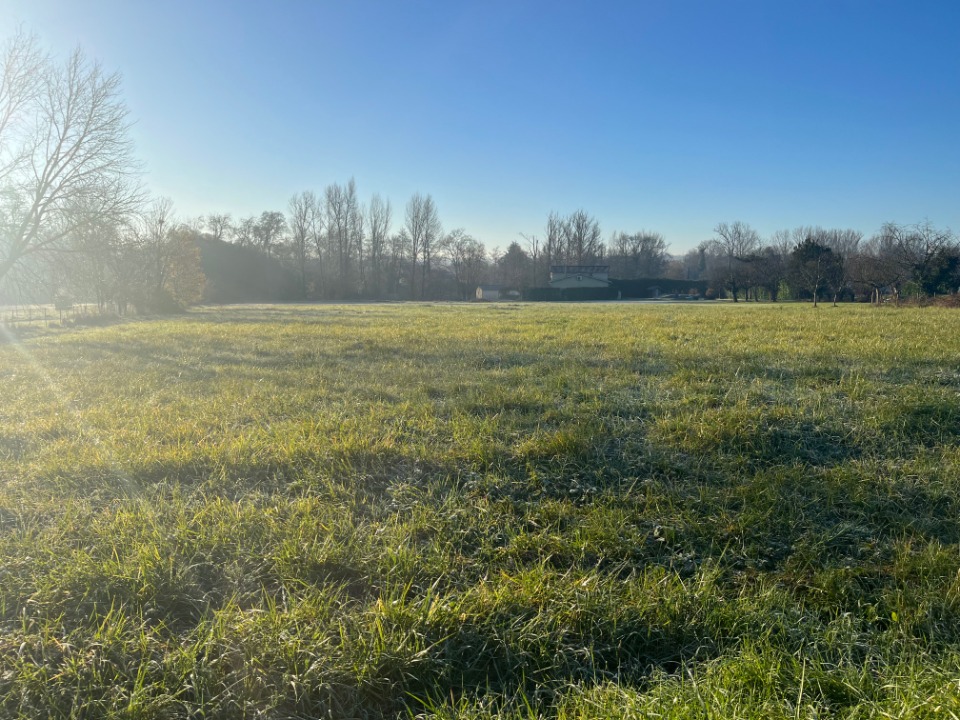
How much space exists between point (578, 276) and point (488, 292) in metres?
14.0

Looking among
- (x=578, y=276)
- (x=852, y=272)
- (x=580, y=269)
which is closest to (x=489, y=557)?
(x=852, y=272)

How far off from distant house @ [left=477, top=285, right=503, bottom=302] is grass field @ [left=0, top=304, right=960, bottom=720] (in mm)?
69133

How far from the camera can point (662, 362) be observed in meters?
8.38

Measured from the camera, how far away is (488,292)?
7594 centimetres

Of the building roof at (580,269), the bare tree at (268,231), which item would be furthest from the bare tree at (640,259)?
the bare tree at (268,231)

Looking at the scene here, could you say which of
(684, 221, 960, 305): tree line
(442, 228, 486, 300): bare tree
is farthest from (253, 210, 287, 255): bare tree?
(684, 221, 960, 305): tree line

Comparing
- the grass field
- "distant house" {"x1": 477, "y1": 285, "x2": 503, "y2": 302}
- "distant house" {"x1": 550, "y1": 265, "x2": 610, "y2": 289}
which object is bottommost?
the grass field

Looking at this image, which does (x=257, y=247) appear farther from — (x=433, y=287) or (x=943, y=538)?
(x=943, y=538)

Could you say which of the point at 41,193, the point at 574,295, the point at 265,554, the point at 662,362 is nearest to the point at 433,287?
the point at 574,295

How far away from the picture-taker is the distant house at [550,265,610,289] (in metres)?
68.6

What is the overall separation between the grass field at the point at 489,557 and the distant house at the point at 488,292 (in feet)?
227

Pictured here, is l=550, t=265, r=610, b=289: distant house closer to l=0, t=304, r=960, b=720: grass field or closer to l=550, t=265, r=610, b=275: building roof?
l=550, t=265, r=610, b=275: building roof

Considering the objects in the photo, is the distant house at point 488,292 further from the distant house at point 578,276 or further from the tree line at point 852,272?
the tree line at point 852,272

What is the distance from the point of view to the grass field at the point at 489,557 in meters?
1.88
